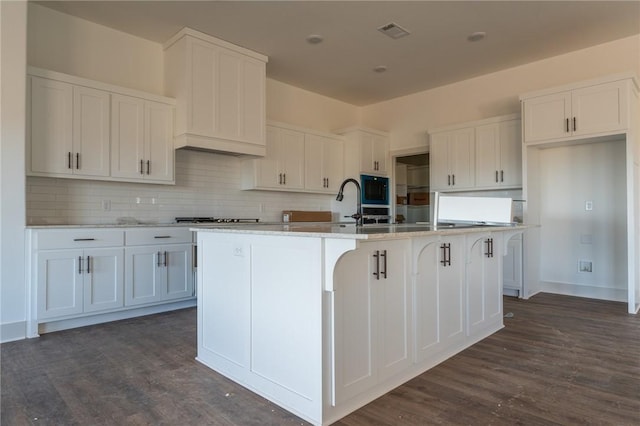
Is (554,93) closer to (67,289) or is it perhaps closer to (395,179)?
(395,179)

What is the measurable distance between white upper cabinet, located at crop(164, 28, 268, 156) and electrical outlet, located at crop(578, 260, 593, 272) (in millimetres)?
4186

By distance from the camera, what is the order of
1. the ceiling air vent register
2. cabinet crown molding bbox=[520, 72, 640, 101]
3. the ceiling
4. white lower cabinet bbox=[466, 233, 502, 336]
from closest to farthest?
1. white lower cabinet bbox=[466, 233, 502, 336]
2. the ceiling
3. cabinet crown molding bbox=[520, 72, 640, 101]
4. the ceiling air vent register

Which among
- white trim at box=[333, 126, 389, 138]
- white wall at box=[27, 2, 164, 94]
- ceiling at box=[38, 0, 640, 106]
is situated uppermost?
ceiling at box=[38, 0, 640, 106]

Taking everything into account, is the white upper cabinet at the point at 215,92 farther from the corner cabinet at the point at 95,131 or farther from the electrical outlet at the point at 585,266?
the electrical outlet at the point at 585,266

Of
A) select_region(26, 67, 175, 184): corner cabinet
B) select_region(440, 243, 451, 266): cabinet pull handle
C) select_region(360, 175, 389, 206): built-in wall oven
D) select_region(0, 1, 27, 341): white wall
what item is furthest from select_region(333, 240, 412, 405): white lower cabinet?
select_region(360, 175, 389, 206): built-in wall oven

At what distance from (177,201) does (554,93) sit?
4.54 metres

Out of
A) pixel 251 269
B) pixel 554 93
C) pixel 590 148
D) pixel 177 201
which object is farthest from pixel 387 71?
pixel 251 269

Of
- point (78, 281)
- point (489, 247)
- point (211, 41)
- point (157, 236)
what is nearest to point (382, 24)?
point (211, 41)

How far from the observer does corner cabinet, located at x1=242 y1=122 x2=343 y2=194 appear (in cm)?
518

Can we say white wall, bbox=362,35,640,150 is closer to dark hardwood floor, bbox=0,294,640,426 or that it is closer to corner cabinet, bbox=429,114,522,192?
corner cabinet, bbox=429,114,522,192

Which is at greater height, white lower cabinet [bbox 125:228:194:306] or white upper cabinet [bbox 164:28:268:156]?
white upper cabinet [bbox 164:28:268:156]

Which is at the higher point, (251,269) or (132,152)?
(132,152)

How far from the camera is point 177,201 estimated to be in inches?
182

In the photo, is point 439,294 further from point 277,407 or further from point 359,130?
point 359,130
